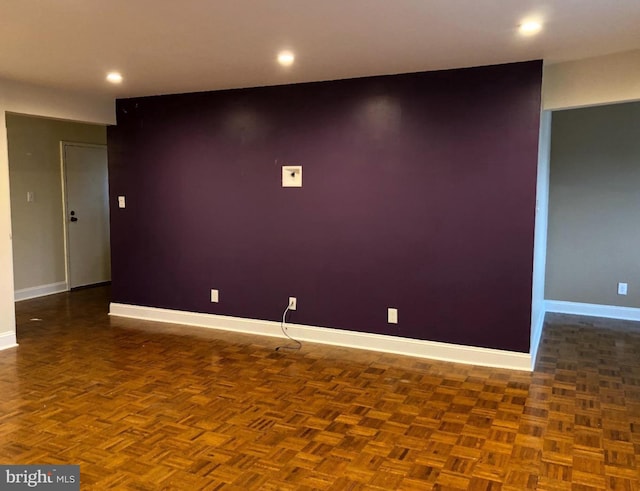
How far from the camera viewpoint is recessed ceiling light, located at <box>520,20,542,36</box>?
2.80m

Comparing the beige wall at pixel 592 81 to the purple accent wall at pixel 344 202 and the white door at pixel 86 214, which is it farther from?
the white door at pixel 86 214

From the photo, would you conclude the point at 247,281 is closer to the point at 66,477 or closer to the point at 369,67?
the point at 369,67

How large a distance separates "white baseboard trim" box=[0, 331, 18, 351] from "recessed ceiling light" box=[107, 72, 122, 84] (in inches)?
88.4

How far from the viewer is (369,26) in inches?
112

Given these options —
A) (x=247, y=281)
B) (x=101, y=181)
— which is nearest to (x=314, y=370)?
(x=247, y=281)

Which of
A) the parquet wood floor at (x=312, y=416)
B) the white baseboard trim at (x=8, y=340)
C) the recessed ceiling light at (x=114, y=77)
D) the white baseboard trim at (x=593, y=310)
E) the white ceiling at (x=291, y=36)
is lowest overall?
the parquet wood floor at (x=312, y=416)

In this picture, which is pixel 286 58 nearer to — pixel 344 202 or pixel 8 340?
pixel 344 202

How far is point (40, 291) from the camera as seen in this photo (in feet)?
20.5

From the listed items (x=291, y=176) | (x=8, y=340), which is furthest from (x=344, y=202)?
(x=8, y=340)

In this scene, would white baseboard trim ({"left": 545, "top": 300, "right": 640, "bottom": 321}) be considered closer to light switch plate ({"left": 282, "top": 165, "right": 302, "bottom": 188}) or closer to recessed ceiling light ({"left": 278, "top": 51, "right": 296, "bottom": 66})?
light switch plate ({"left": 282, "top": 165, "right": 302, "bottom": 188})

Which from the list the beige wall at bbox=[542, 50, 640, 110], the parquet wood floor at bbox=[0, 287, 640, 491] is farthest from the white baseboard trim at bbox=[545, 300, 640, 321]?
the beige wall at bbox=[542, 50, 640, 110]

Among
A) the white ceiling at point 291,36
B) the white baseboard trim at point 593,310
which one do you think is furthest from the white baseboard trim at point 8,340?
the white baseboard trim at point 593,310

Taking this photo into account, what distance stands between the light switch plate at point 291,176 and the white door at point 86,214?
11.1 feet

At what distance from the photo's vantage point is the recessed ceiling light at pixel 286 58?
3416 mm
